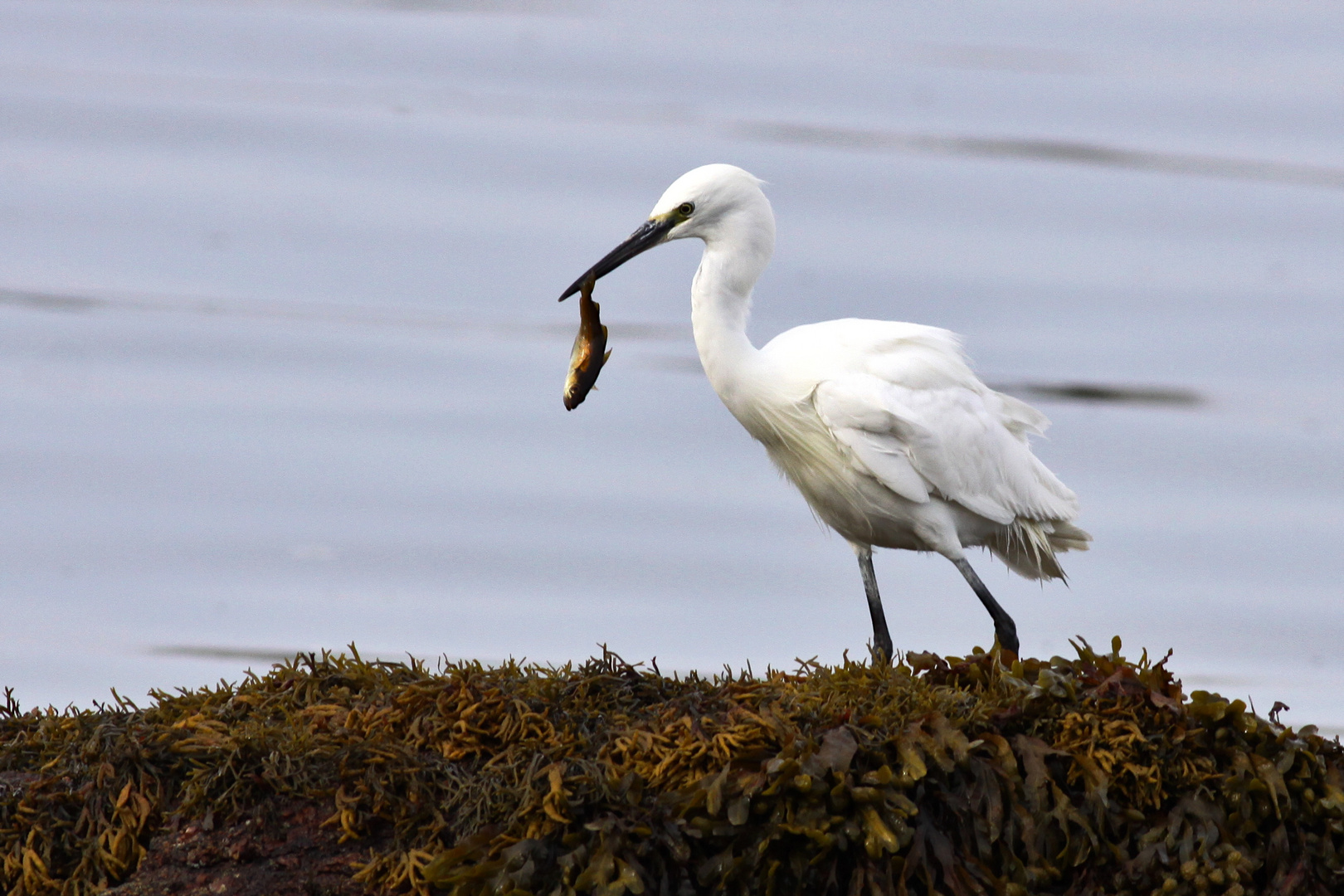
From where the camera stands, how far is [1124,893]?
3709mm

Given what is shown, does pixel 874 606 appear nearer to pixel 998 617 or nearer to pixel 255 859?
pixel 998 617

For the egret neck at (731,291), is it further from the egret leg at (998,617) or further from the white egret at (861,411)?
the egret leg at (998,617)

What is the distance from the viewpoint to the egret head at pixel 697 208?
5250mm

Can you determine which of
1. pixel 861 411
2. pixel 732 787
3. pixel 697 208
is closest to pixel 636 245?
pixel 697 208

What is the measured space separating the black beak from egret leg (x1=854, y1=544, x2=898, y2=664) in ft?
4.56

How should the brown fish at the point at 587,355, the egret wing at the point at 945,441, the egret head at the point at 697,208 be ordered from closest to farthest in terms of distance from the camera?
1. the brown fish at the point at 587,355
2. the egret head at the point at 697,208
3. the egret wing at the point at 945,441

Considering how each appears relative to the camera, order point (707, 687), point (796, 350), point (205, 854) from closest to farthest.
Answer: point (205, 854)
point (707, 687)
point (796, 350)

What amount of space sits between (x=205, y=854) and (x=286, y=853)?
18 cm

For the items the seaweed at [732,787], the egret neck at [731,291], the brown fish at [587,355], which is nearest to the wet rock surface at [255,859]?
the seaweed at [732,787]

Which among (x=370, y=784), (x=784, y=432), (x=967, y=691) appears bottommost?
(x=370, y=784)

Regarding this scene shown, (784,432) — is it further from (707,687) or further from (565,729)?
(565,729)

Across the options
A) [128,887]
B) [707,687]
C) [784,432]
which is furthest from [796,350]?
[128,887]

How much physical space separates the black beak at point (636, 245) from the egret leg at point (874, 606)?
139cm

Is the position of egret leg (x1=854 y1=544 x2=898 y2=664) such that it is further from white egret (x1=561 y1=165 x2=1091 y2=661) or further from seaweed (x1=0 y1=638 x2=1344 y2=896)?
seaweed (x1=0 y1=638 x2=1344 y2=896)
